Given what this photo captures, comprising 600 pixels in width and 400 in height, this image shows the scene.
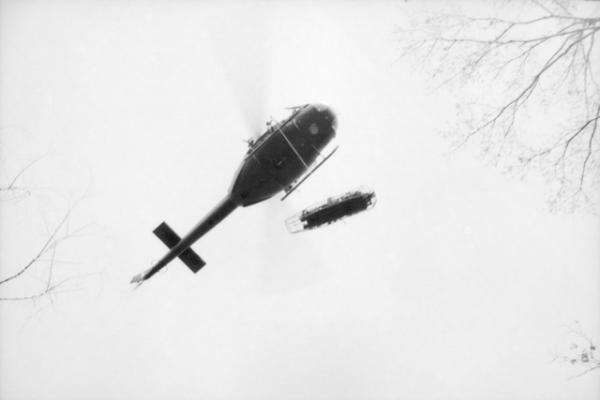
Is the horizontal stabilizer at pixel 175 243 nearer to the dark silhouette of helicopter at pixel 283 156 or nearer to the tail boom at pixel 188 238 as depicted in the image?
the tail boom at pixel 188 238

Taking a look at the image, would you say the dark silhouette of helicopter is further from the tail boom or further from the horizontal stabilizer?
the horizontal stabilizer

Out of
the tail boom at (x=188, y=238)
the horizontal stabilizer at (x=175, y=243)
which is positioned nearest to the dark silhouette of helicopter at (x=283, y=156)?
the tail boom at (x=188, y=238)

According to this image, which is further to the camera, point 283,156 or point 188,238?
point 188,238

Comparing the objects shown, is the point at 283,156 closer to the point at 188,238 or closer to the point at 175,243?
the point at 188,238

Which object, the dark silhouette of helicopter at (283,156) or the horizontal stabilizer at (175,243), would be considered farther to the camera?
the horizontal stabilizer at (175,243)

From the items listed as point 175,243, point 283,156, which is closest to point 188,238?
point 175,243

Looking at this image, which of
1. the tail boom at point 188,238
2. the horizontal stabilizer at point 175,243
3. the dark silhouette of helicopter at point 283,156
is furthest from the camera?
the horizontal stabilizer at point 175,243

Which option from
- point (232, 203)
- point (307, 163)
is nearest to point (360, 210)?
point (307, 163)
